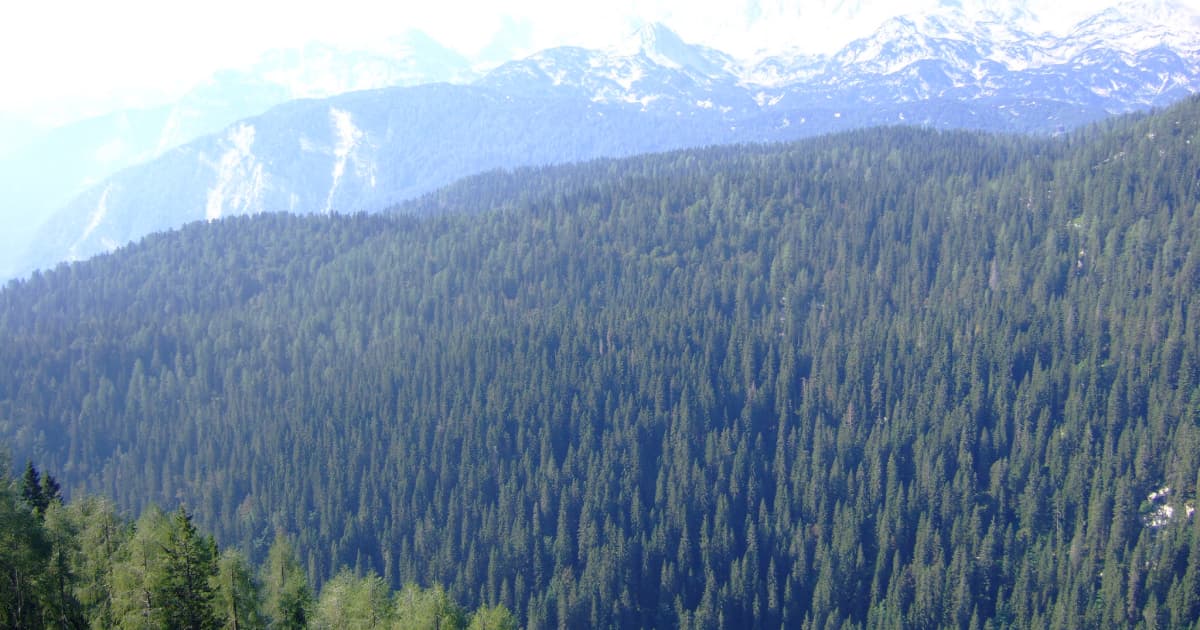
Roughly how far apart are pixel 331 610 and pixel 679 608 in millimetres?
67711

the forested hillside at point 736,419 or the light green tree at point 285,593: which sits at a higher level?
the light green tree at point 285,593

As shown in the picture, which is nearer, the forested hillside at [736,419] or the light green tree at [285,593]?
the light green tree at [285,593]

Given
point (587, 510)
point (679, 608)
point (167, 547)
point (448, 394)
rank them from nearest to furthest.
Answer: point (167, 547) < point (679, 608) < point (587, 510) < point (448, 394)

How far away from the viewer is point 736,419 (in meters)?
156

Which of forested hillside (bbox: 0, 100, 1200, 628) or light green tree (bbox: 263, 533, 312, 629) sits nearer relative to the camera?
light green tree (bbox: 263, 533, 312, 629)

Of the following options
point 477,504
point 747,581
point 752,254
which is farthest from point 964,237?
point 477,504

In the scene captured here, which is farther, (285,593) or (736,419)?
(736,419)

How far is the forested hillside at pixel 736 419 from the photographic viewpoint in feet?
409

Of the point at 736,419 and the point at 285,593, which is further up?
the point at 285,593

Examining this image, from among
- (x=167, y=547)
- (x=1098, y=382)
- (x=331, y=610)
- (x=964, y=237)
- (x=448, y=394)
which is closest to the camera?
(x=167, y=547)

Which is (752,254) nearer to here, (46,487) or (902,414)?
(902,414)

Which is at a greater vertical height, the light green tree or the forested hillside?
the light green tree

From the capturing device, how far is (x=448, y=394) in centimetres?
15875

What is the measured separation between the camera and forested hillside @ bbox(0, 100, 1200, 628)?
409 feet
